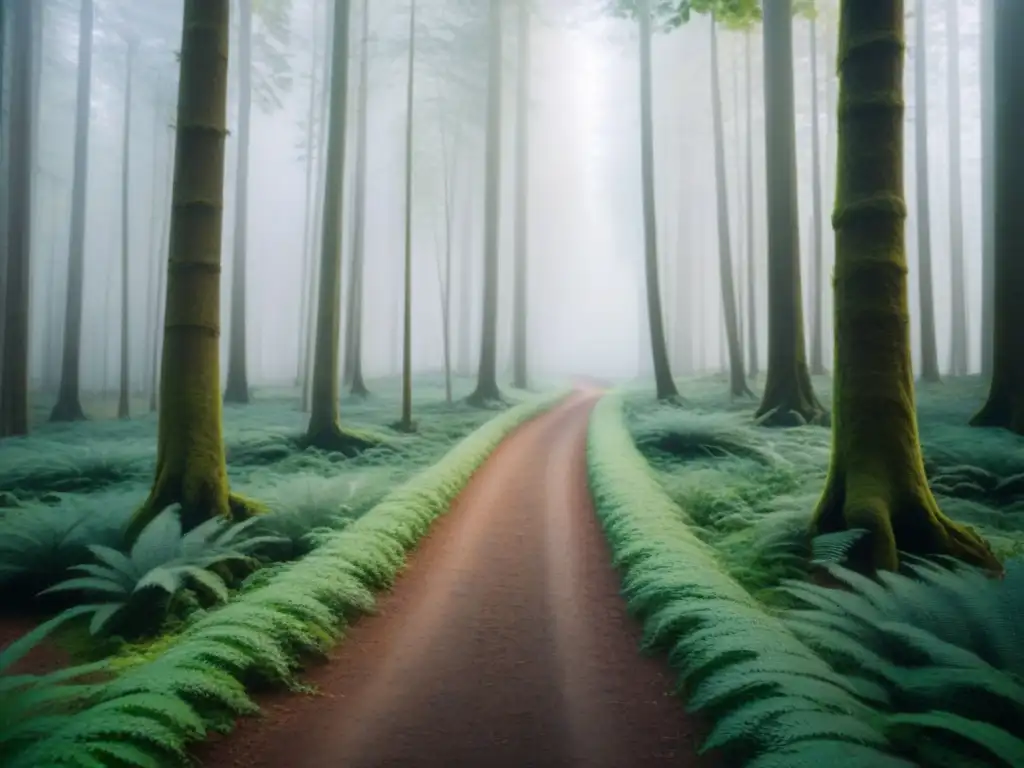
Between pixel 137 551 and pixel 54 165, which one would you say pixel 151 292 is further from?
pixel 137 551

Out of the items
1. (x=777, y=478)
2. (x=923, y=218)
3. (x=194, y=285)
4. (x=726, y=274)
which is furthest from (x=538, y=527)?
(x=923, y=218)

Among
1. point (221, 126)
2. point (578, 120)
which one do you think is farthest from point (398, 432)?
point (578, 120)

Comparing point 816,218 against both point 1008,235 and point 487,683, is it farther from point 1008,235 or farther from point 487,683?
point 487,683

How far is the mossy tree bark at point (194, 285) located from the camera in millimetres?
5754

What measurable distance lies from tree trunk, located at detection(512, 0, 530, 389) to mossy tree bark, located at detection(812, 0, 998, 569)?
18.6 meters

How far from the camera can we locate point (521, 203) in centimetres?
2348

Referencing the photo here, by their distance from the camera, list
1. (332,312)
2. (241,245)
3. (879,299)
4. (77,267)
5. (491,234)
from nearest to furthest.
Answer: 1. (879,299)
2. (332,312)
3. (77,267)
4. (491,234)
5. (241,245)

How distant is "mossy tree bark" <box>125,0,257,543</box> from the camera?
18.9ft

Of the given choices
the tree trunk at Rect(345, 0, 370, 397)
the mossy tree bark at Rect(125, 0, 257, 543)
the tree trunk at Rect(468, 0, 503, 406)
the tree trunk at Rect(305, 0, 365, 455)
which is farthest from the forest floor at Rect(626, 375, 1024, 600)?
the tree trunk at Rect(345, 0, 370, 397)

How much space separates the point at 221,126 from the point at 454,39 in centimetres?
1767

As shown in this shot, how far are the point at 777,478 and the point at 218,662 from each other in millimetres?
6784

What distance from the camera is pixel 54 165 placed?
29.7 meters

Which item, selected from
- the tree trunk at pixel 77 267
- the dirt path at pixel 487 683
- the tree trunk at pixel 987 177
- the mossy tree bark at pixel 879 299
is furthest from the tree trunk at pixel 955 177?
the tree trunk at pixel 77 267

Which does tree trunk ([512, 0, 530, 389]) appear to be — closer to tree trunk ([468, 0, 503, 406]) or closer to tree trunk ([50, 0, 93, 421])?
tree trunk ([468, 0, 503, 406])
